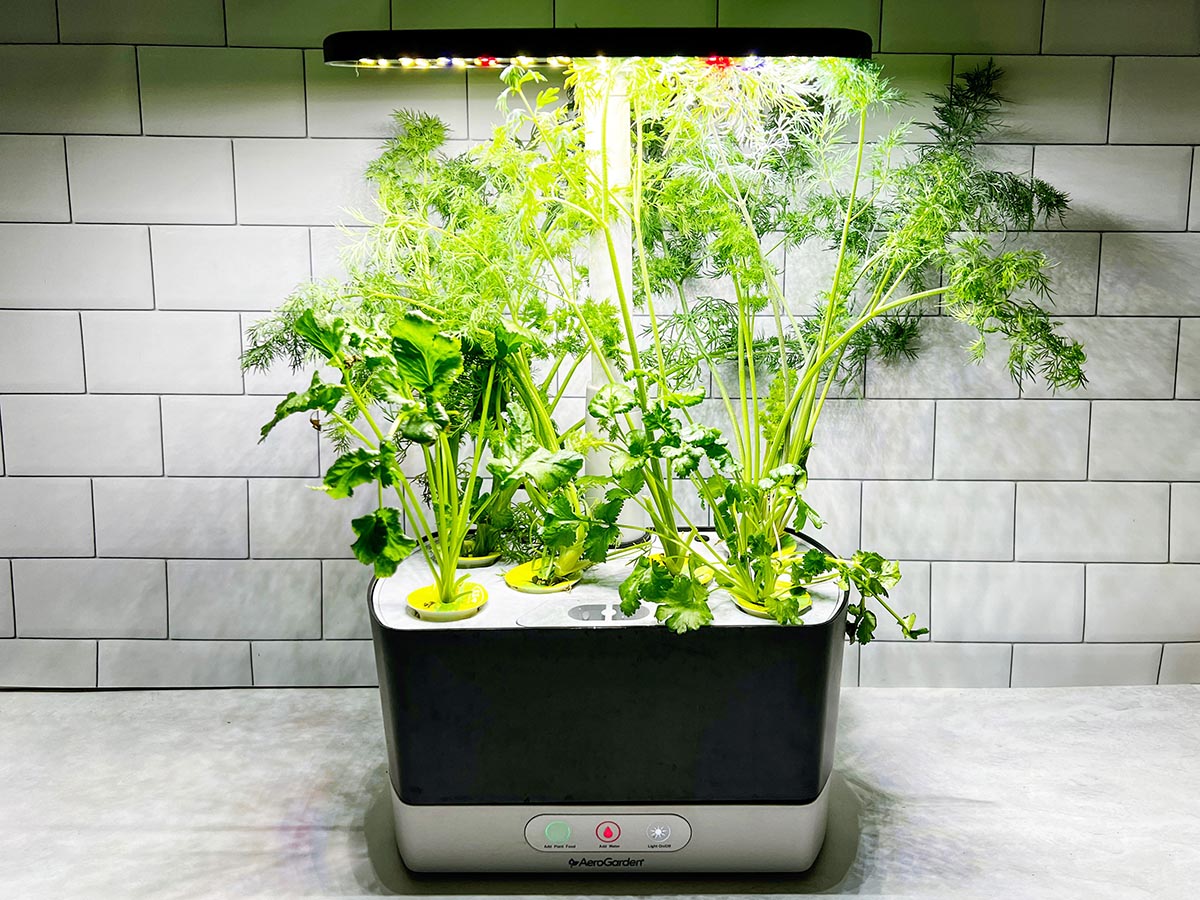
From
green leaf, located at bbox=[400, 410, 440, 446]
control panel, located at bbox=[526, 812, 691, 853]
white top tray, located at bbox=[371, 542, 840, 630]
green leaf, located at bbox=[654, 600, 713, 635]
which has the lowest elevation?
control panel, located at bbox=[526, 812, 691, 853]

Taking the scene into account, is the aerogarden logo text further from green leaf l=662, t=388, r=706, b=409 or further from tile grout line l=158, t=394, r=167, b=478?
tile grout line l=158, t=394, r=167, b=478

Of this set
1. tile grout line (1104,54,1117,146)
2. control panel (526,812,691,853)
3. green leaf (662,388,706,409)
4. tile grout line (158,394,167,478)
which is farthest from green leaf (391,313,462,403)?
tile grout line (1104,54,1117,146)

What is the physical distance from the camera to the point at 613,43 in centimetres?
105

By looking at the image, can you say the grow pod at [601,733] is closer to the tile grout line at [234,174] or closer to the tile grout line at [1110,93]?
the tile grout line at [234,174]

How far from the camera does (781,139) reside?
62.1 inches

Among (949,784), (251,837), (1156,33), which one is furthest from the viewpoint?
(1156,33)

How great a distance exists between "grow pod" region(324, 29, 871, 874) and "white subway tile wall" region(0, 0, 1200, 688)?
0.55m

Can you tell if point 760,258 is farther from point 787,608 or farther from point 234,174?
point 234,174

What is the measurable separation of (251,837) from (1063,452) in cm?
135

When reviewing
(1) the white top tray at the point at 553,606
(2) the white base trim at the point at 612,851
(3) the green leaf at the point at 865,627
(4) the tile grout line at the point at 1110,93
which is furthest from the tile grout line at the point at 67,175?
(4) the tile grout line at the point at 1110,93

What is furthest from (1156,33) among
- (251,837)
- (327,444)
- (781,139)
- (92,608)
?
(92,608)

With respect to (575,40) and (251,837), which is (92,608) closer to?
(251,837)

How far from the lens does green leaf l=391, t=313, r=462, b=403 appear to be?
1.09 m

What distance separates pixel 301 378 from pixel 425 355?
2.28ft
